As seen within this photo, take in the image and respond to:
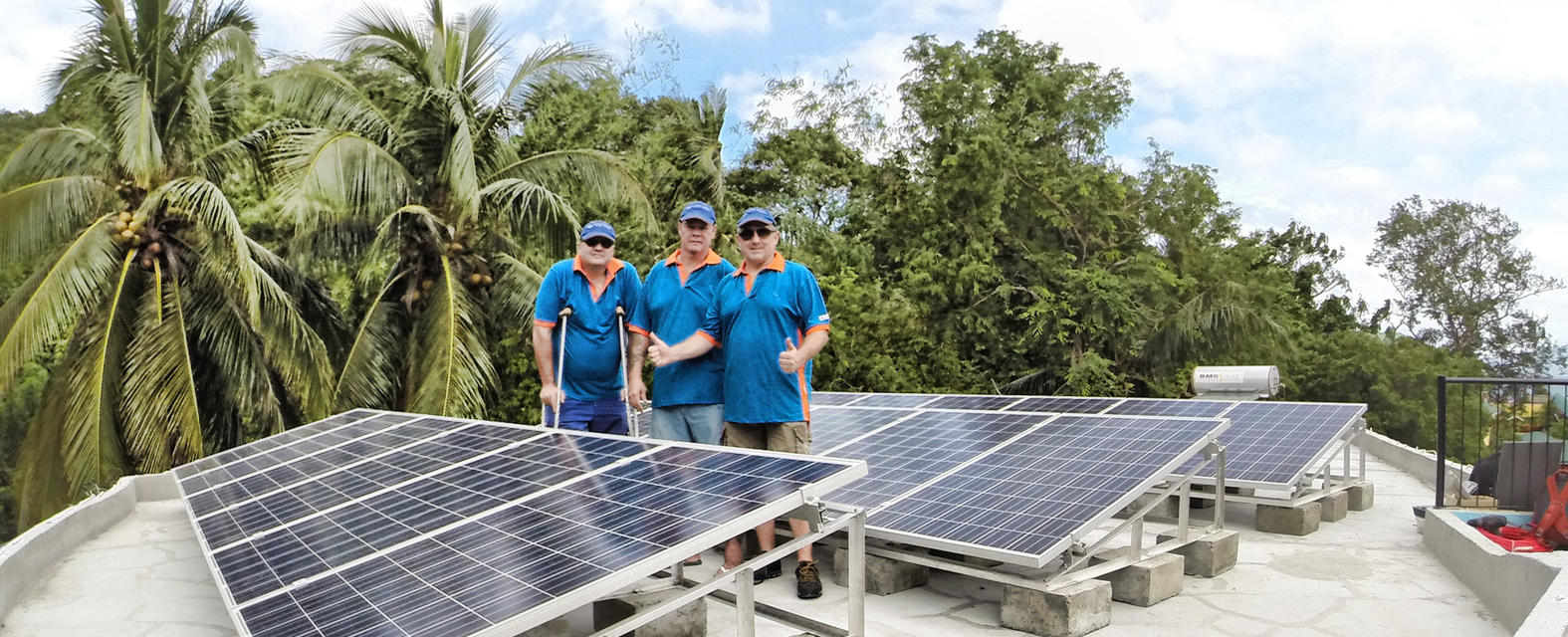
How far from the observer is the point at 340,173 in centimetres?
1368

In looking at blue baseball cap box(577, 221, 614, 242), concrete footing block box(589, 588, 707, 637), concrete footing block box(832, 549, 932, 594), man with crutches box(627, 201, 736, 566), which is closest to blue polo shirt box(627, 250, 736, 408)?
man with crutches box(627, 201, 736, 566)

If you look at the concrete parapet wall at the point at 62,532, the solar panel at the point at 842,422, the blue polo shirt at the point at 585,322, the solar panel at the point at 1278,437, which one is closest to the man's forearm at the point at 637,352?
the blue polo shirt at the point at 585,322

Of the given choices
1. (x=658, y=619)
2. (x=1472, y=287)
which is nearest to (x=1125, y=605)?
(x=658, y=619)

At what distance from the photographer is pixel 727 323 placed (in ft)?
18.5

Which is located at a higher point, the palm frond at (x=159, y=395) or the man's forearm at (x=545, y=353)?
the man's forearm at (x=545, y=353)

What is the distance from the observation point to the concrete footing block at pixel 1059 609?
527cm

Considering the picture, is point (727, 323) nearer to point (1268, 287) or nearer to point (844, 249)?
point (844, 249)

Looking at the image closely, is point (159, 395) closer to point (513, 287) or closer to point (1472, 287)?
point (513, 287)

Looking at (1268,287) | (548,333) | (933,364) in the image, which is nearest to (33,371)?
(933,364)

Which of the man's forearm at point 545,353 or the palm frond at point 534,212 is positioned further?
the palm frond at point 534,212

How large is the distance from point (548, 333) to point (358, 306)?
1521 centimetres

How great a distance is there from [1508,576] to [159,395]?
43.4 ft

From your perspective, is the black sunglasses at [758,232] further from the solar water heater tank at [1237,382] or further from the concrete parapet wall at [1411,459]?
the concrete parapet wall at [1411,459]

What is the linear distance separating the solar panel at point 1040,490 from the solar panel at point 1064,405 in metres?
1.01
